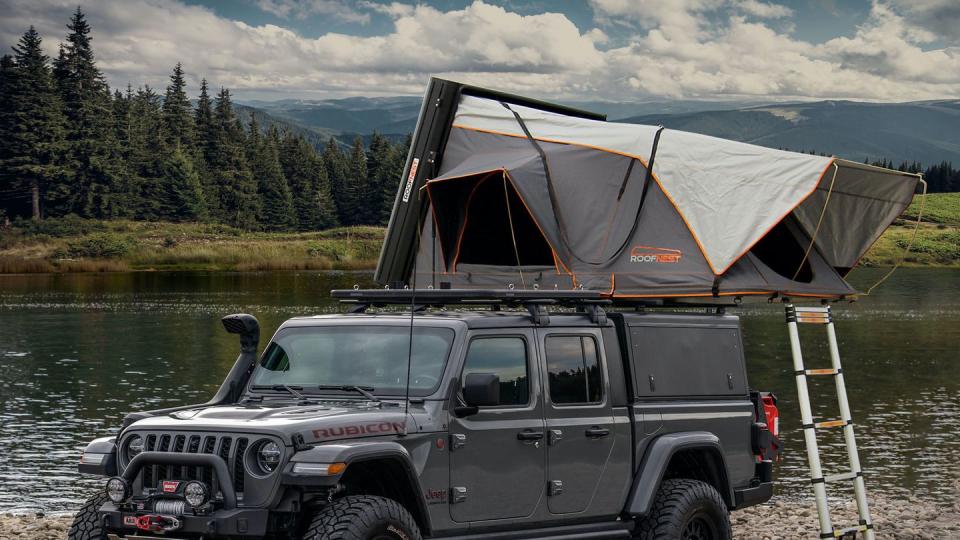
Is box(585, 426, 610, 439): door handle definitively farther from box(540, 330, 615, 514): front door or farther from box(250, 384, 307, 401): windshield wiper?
box(250, 384, 307, 401): windshield wiper

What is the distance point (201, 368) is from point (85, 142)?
96.1 meters

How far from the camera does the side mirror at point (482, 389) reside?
8492 mm

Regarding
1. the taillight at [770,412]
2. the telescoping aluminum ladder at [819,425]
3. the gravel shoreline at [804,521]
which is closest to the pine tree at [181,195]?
the gravel shoreline at [804,521]

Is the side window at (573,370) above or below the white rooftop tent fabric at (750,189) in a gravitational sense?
below

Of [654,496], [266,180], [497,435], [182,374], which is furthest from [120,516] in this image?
[266,180]

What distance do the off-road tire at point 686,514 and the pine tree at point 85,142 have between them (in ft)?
397

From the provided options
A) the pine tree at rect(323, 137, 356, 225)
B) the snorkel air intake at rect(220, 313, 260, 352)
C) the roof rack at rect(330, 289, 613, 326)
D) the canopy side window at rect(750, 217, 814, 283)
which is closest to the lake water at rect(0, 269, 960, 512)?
the canopy side window at rect(750, 217, 814, 283)

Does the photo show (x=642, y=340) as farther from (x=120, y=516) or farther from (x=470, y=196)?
(x=470, y=196)

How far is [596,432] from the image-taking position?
972cm

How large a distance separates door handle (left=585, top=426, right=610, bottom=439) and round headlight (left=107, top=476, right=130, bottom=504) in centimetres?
344

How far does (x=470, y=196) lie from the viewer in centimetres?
1600

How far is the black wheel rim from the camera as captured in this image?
407 inches

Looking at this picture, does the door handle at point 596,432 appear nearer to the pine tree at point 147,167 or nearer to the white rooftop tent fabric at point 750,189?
the white rooftop tent fabric at point 750,189

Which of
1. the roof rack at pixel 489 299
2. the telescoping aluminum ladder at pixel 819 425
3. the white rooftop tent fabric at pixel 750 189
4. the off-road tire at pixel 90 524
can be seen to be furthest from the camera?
the white rooftop tent fabric at pixel 750 189
